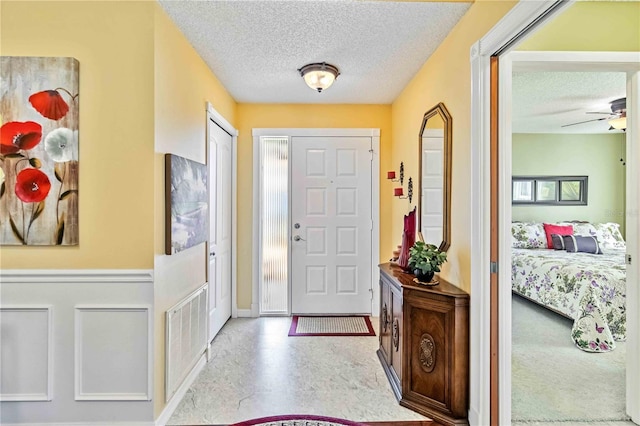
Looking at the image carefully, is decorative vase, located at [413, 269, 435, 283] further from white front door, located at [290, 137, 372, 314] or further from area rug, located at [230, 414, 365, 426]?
white front door, located at [290, 137, 372, 314]

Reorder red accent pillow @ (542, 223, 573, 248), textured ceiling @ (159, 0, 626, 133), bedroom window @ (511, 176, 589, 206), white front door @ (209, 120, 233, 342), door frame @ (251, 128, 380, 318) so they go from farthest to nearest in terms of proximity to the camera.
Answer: red accent pillow @ (542, 223, 573, 248) → bedroom window @ (511, 176, 589, 206) → door frame @ (251, 128, 380, 318) → white front door @ (209, 120, 233, 342) → textured ceiling @ (159, 0, 626, 133)

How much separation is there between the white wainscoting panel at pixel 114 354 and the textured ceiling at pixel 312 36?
1859mm

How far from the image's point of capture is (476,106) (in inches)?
68.8

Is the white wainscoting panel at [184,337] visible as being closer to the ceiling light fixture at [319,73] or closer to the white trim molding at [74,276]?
the white trim molding at [74,276]

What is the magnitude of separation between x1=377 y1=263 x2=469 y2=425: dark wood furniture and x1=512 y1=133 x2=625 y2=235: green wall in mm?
1855

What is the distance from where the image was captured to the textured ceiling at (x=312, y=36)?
1.89 meters

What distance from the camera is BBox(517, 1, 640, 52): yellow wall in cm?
169

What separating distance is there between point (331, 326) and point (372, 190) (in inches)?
64.5

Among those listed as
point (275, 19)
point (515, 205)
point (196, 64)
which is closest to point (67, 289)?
point (196, 64)

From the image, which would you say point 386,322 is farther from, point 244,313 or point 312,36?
point 312,36

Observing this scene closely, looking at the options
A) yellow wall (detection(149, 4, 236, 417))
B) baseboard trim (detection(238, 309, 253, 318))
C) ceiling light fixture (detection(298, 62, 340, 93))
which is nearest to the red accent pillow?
ceiling light fixture (detection(298, 62, 340, 93))

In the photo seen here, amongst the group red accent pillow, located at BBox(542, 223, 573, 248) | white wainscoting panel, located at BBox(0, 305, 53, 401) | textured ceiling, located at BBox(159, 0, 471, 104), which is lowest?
white wainscoting panel, located at BBox(0, 305, 53, 401)

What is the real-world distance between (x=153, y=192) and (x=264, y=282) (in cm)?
219

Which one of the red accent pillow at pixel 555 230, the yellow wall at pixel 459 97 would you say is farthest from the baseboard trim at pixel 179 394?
the red accent pillow at pixel 555 230
